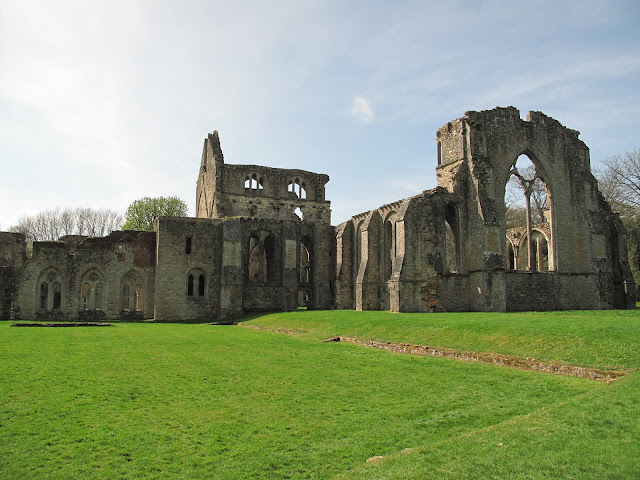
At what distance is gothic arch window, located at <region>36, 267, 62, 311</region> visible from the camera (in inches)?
1173

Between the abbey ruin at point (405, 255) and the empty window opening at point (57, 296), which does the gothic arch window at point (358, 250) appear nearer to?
the abbey ruin at point (405, 255)

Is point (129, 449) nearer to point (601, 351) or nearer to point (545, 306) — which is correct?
point (601, 351)

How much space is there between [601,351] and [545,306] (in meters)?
15.1

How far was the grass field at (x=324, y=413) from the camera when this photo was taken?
5507mm

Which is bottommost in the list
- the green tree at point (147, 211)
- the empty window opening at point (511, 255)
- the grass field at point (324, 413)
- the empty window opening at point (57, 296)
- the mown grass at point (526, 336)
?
the grass field at point (324, 413)

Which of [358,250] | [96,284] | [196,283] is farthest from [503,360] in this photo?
[96,284]

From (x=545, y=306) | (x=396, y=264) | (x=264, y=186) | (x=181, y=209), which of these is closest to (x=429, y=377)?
(x=396, y=264)

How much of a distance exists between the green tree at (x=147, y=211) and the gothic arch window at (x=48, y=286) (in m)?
18.5

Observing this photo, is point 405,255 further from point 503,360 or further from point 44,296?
point 44,296

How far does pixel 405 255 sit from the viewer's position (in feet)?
80.6

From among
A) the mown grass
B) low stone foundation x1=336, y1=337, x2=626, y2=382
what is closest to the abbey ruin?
the mown grass

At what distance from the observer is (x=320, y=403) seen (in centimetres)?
836

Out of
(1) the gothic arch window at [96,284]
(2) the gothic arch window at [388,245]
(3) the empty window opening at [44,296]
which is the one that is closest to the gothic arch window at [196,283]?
(1) the gothic arch window at [96,284]

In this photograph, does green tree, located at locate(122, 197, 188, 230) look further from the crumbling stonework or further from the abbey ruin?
the crumbling stonework
